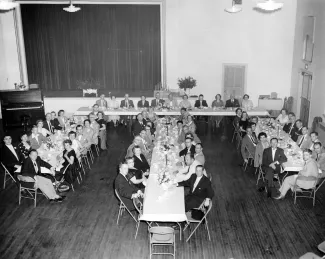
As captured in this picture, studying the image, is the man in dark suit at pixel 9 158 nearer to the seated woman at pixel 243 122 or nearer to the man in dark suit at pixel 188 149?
the man in dark suit at pixel 188 149

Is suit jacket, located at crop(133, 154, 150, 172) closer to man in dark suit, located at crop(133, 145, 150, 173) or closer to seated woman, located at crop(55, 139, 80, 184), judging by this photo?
man in dark suit, located at crop(133, 145, 150, 173)

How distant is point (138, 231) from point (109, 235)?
573 millimetres

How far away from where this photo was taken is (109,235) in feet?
24.3

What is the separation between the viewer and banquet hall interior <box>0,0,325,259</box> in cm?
729

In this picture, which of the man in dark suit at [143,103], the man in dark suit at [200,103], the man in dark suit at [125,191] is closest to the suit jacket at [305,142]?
the man in dark suit at [200,103]

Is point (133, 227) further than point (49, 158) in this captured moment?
No

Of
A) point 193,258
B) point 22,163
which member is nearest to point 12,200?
point 22,163

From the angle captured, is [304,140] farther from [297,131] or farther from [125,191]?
[125,191]

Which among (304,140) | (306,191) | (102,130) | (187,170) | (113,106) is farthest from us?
(113,106)

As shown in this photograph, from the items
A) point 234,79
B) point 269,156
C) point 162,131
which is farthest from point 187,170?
point 234,79

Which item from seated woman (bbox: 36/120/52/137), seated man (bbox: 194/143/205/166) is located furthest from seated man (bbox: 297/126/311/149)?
seated woman (bbox: 36/120/52/137)

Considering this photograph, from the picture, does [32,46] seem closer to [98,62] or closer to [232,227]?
[98,62]

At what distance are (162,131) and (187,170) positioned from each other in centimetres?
322

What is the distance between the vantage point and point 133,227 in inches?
303
